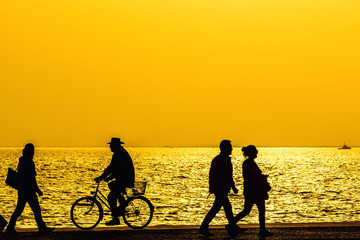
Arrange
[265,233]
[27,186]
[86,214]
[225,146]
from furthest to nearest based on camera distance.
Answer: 1. [86,214]
2. [27,186]
3. [225,146]
4. [265,233]

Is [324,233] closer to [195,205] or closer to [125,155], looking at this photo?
[125,155]

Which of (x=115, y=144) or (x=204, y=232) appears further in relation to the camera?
(x=115, y=144)

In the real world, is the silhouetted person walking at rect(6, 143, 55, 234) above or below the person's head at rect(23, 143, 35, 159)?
below

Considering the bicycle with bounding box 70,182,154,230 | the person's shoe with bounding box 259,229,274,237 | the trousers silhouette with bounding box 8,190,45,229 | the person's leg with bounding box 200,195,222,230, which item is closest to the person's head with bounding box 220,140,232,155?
the person's leg with bounding box 200,195,222,230

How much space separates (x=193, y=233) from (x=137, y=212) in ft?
6.24

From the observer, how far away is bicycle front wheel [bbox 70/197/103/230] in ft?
50.9

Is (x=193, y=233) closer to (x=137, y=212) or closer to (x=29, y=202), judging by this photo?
(x=137, y=212)

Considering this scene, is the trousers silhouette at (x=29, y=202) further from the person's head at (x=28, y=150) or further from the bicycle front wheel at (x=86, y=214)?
the bicycle front wheel at (x=86, y=214)

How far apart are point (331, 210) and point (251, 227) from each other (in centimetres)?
3028

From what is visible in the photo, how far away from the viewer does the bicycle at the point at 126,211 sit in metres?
15.5

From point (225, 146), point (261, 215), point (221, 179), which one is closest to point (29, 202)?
point (221, 179)

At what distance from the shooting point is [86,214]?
1580 centimetres

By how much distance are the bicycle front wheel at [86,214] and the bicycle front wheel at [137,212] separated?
2.10 ft

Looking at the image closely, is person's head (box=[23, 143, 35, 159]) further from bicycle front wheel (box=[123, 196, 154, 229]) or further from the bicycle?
bicycle front wheel (box=[123, 196, 154, 229])
